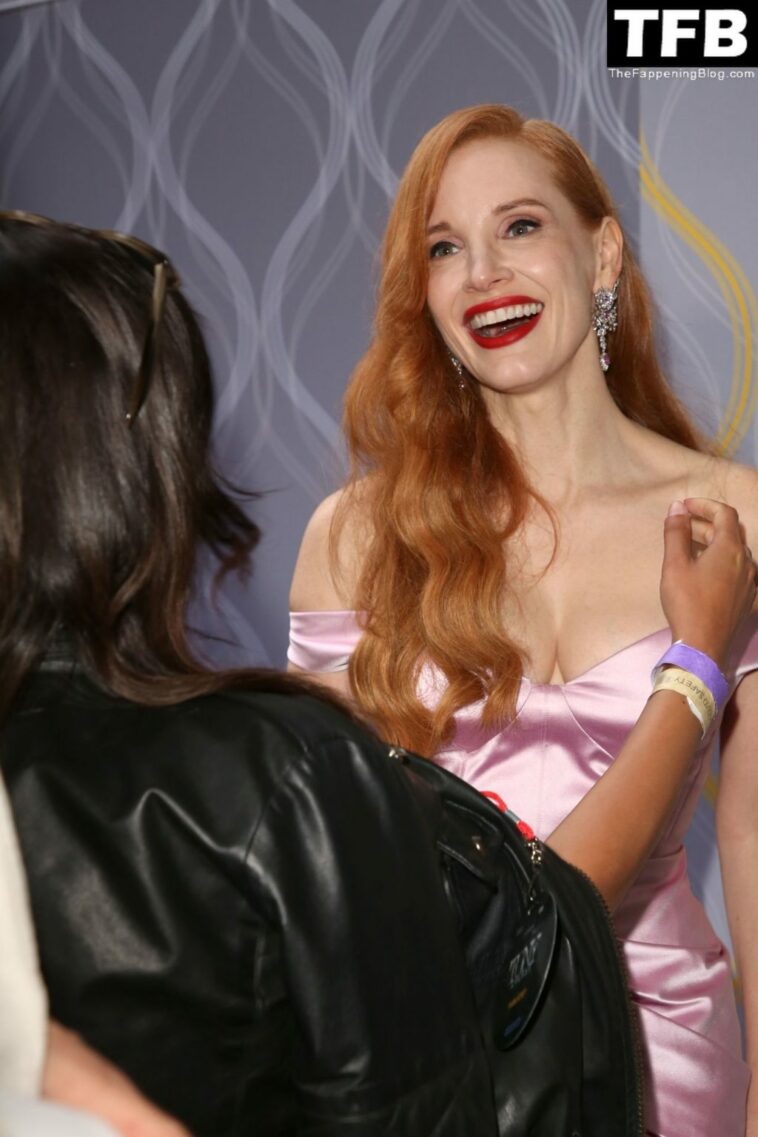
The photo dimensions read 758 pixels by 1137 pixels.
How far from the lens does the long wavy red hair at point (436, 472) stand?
6.93 feet

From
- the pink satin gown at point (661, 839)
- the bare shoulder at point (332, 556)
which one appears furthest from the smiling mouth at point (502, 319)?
the pink satin gown at point (661, 839)

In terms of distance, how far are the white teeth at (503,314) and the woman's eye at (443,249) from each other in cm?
12

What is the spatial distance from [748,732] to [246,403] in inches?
76.7

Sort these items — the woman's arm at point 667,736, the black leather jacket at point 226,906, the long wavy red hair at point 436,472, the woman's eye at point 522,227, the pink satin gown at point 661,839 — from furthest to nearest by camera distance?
the woman's eye at point 522,227, the long wavy red hair at point 436,472, the pink satin gown at point 661,839, the woman's arm at point 667,736, the black leather jacket at point 226,906

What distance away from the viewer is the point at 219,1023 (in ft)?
2.99

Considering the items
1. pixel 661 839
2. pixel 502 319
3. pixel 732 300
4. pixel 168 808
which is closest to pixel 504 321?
pixel 502 319

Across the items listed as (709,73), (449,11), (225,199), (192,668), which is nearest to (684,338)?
(709,73)

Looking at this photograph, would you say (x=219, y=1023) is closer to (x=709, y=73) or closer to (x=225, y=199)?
(x=709, y=73)

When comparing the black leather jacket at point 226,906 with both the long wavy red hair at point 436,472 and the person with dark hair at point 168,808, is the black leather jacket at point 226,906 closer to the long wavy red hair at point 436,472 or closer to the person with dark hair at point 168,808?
the person with dark hair at point 168,808

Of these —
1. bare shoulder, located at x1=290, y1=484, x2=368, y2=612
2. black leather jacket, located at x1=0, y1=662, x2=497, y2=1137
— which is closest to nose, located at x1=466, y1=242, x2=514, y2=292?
bare shoulder, located at x1=290, y1=484, x2=368, y2=612

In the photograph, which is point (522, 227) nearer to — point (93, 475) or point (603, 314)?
point (603, 314)

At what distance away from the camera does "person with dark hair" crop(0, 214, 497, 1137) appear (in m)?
0.90

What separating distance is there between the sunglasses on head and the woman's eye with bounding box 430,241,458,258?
129cm

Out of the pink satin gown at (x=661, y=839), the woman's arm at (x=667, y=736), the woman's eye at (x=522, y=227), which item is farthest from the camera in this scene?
the woman's eye at (x=522, y=227)
